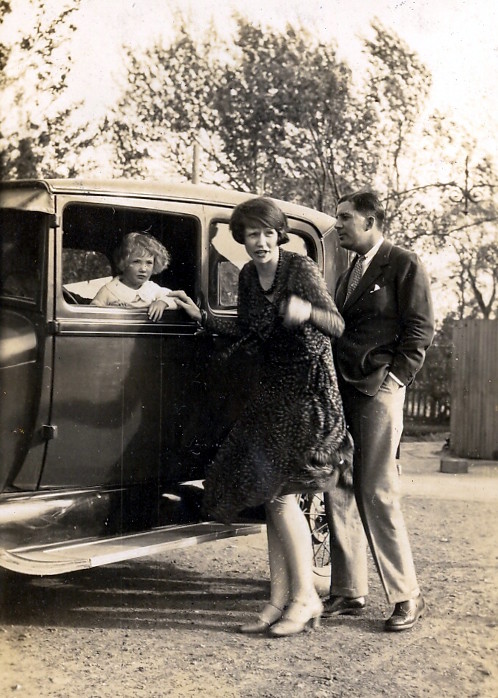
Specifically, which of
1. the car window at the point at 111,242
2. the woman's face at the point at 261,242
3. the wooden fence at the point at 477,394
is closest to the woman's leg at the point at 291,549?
the woman's face at the point at 261,242

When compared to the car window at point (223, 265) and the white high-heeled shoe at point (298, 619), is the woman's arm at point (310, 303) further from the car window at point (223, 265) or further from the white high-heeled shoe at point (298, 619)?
the white high-heeled shoe at point (298, 619)

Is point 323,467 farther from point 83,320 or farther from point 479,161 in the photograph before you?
point 479,161

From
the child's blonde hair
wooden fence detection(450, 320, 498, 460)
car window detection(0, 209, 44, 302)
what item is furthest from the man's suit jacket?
wooden fence detection(450, 320, 498, 460)

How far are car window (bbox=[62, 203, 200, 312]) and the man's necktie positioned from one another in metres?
0.87

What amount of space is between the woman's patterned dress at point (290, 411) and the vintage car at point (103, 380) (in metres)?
0.41

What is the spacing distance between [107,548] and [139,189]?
186 centimetres

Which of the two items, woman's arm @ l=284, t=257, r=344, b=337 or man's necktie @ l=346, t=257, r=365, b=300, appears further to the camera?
man's necktie @ l=346, t=257, r=365, b=300

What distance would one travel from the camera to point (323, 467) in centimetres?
409

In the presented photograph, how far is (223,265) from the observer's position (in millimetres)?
4719

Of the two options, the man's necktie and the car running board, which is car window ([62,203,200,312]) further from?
the car running board

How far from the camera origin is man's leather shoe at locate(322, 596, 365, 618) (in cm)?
446

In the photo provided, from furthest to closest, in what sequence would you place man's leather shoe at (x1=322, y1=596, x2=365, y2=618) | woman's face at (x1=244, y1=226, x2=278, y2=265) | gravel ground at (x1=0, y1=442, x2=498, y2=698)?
man's leather shoe at (x1=322, y1=596, x2=365, y2=618), woman's face at (x1=244, y1=226, x2=278, y2=265), gravel ground at (x1=0, y1=442, x2=498, y2=698)

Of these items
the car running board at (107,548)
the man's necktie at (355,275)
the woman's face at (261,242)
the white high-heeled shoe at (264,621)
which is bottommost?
the white high-heeled shoe at (264,621)

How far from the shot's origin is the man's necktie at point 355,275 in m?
4.39
